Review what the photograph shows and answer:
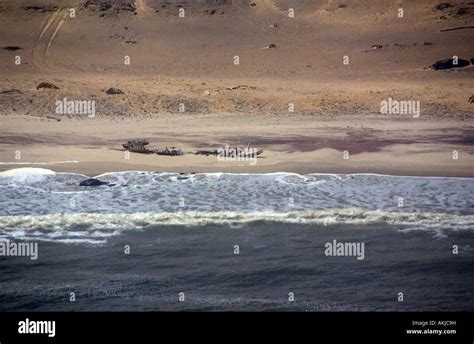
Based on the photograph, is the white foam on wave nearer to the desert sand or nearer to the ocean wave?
the desert sand

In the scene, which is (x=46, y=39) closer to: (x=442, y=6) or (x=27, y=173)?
(x=442, y=6)

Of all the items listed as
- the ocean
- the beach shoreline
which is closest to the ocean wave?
the ocean

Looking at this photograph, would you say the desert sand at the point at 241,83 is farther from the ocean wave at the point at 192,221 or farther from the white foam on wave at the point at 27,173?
the ocean wave at the point at 192,221

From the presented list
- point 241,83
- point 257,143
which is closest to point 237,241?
point 257,143

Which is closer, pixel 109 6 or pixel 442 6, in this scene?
pixel 442 6

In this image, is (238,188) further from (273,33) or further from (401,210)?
(273,33)

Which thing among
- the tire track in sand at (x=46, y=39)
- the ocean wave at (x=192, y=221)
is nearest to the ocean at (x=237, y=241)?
the ocean wave at (x=192, y=221)
